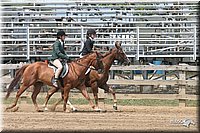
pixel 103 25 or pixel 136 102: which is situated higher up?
pixel 103 25

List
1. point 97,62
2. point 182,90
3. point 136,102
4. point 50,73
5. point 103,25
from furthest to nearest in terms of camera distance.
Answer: point 103,25 → point 136,102 → point 182,90 → point 97,62 → point 50,73

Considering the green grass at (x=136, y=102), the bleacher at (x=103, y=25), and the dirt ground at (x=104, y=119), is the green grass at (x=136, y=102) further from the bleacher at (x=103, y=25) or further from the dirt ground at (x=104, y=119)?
the bleacher at (x=103, y=25)

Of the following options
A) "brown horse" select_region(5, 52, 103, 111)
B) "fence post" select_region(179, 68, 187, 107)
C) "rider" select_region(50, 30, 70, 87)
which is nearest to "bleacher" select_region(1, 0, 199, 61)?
"fence post" select_region(179, 68, 187, 107)

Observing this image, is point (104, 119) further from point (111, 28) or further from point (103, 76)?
point (111, 28)

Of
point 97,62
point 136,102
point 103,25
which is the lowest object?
point 136,102

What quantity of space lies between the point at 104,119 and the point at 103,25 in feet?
36.9

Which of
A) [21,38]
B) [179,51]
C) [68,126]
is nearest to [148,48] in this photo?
[179,51]

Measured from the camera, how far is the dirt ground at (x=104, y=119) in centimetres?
1192

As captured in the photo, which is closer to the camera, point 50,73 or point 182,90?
point 50,73

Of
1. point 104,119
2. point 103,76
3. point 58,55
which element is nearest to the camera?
point 104,119

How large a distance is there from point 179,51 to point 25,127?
12518 mm

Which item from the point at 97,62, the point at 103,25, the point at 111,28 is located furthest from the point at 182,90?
the point at 103,25

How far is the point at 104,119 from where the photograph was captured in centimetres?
1377

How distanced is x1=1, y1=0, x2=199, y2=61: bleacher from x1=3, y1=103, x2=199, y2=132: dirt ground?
19.9 ft
